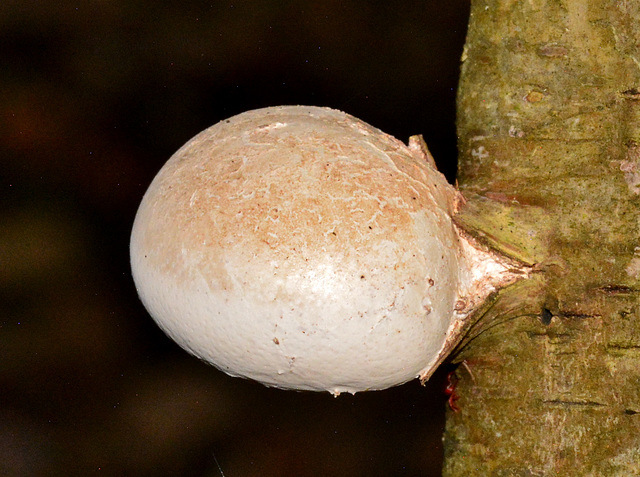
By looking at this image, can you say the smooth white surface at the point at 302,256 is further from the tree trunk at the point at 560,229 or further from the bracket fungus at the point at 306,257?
the tree trunk at the point at 560,229

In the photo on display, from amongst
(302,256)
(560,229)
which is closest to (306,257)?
(302,256)

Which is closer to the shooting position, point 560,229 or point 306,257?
point 306,257

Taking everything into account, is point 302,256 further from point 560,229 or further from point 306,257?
point 560,229

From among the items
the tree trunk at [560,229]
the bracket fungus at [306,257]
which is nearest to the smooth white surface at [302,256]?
the bracket fungus at [306,257]

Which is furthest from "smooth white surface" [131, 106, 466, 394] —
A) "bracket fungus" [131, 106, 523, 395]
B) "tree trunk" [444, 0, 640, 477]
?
"tree trunk" [444, 0, 640, 477]

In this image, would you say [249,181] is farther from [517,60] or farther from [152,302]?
[517,60]
